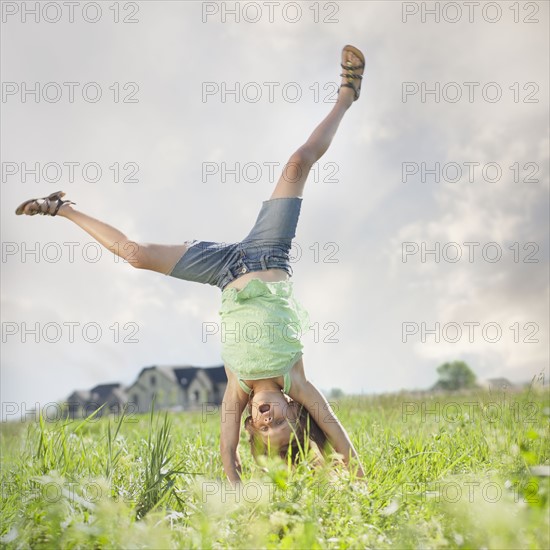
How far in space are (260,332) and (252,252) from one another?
Result: 0.51m

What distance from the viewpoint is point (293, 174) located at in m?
3.96

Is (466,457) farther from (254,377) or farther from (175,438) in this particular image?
Result: (175,438)

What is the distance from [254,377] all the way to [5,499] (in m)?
1.47

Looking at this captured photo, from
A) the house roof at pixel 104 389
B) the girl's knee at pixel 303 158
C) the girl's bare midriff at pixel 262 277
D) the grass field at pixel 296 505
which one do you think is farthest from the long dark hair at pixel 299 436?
the house roof at pixel 104 389

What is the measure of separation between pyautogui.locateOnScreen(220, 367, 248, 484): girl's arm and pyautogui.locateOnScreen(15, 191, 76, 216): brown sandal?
58.3 inches

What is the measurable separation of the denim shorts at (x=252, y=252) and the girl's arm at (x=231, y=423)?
0.62 m

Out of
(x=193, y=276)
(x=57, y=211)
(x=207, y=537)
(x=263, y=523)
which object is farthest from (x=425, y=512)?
(x=57, y=211)

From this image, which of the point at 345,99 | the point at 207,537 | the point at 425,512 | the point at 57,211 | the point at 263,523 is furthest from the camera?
the point at 345,99

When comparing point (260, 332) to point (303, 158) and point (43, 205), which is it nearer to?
point (303, 158)

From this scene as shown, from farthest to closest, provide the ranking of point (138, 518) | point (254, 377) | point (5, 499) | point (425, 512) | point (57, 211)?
point (57, 211)
point (254, 377)
point (5, 499)
point (138, 518)
point (425, 512)

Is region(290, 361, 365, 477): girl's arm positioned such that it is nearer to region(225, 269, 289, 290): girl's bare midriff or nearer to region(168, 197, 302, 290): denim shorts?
region(225, 269, 289, 290): girl's bare midriff

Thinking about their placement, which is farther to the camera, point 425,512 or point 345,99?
point 345,99

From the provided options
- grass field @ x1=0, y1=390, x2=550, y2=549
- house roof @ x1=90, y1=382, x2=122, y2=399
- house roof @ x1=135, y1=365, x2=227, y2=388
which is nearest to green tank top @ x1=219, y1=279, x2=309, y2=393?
grass field @ x1=0, y1=390, x2=550, y2=549

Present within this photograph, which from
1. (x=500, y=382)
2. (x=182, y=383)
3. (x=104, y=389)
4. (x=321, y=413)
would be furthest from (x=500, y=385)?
(x=104, y=389)
